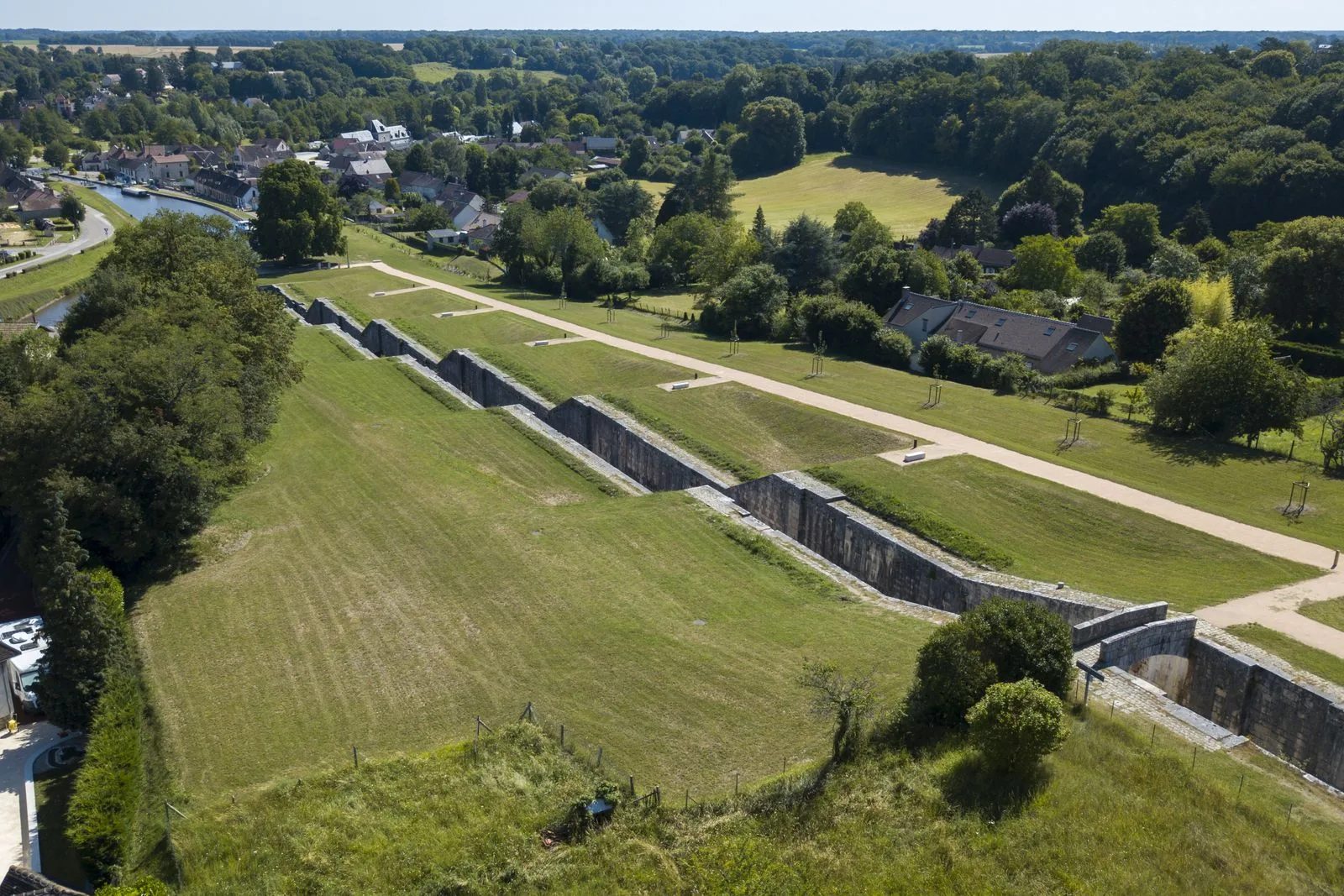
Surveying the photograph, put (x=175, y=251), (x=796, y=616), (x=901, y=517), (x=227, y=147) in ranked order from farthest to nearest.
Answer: (x=227, y=147) < (x=175, y=251) < (x=901, y=517) < (x=796, y=616)

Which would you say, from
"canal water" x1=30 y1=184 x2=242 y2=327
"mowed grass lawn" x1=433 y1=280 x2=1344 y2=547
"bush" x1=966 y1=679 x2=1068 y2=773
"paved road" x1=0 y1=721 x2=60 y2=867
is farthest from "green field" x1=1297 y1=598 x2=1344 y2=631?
"canal water" x1=30 y1=184 x2=242 y2=327

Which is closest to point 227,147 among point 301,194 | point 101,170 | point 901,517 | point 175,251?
point 101,170

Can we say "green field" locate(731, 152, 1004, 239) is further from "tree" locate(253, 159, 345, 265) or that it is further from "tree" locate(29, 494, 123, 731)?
"tree" locate(29, 494, 123, 731)

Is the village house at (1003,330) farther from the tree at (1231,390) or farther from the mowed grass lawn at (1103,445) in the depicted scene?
the tree at (1231,390)

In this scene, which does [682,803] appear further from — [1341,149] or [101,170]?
[101,170]

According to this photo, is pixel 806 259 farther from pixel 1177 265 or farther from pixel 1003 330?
pixel 1177 265

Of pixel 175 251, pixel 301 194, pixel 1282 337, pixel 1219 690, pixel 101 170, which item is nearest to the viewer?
pixel 1219 690

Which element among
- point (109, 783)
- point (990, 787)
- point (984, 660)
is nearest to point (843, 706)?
point (990, 787)
